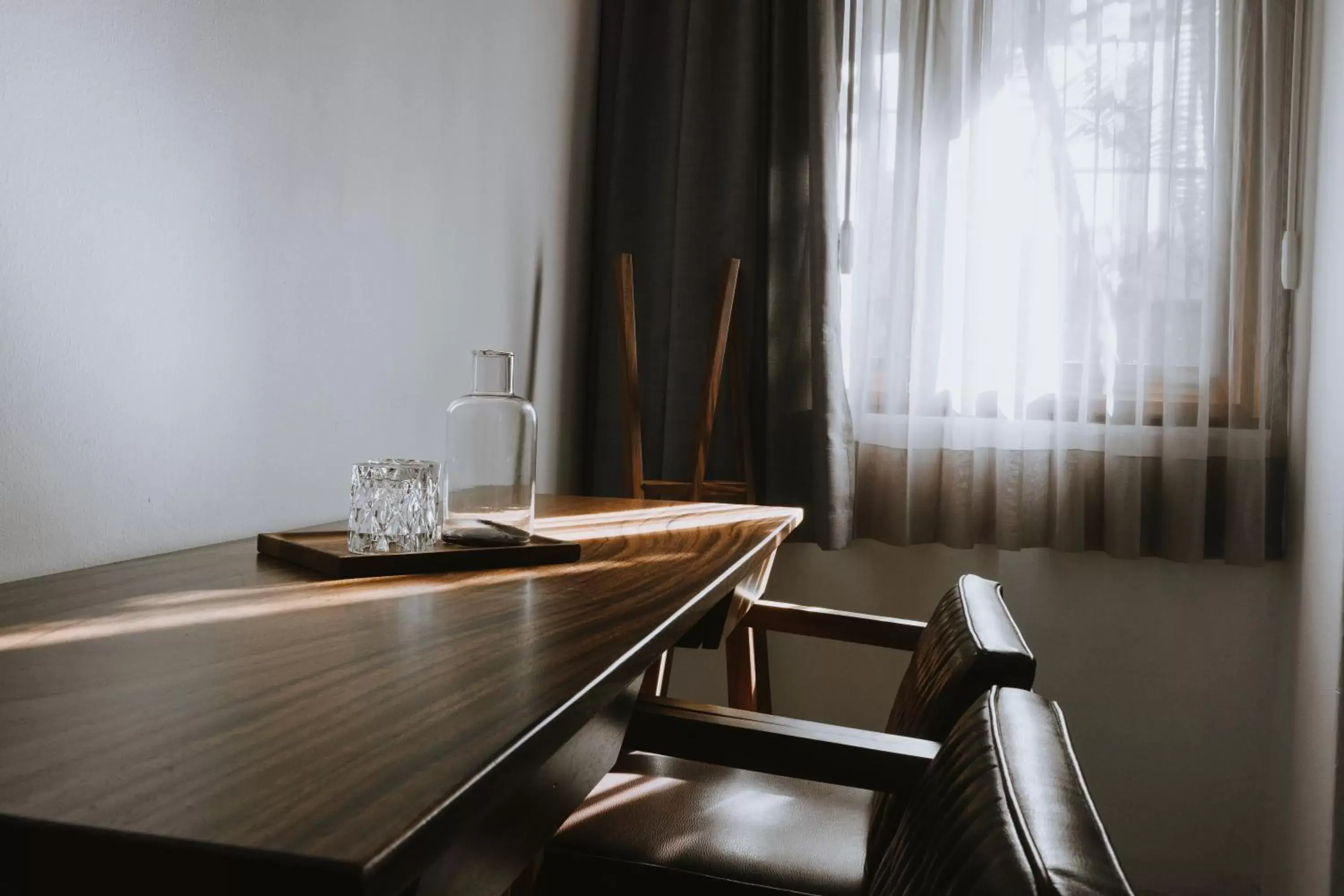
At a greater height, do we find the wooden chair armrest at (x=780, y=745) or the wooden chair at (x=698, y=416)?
the wooden chair at (x=698, y=416)

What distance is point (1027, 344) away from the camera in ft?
7.75

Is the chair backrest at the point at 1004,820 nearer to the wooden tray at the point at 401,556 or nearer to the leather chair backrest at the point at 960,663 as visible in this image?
the leather chair backrest at the point at 960,663

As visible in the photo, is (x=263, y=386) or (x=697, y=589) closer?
(x=697, y=589)

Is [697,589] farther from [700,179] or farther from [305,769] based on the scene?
[700,179]

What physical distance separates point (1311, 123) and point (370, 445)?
2.04m

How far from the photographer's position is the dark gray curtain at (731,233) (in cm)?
242

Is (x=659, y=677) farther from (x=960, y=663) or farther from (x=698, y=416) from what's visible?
(x=960, y=663)

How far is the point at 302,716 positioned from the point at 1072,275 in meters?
2.20

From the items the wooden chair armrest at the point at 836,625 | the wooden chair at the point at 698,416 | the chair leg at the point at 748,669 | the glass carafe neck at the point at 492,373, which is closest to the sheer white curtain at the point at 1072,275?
the wooden chair at the point at 698,416

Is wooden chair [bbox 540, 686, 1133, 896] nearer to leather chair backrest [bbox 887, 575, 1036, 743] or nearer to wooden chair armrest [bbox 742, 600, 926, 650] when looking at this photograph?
leather chair backrest [bbox 887, 575, 1036, 743]

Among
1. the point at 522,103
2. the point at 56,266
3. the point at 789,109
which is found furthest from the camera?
A: the point at 789,109

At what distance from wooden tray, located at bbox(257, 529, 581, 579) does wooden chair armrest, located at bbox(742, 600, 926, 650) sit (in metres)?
0.54

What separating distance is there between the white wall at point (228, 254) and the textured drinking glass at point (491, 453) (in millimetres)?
250

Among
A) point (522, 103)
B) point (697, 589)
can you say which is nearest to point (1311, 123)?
point (522, 103)
